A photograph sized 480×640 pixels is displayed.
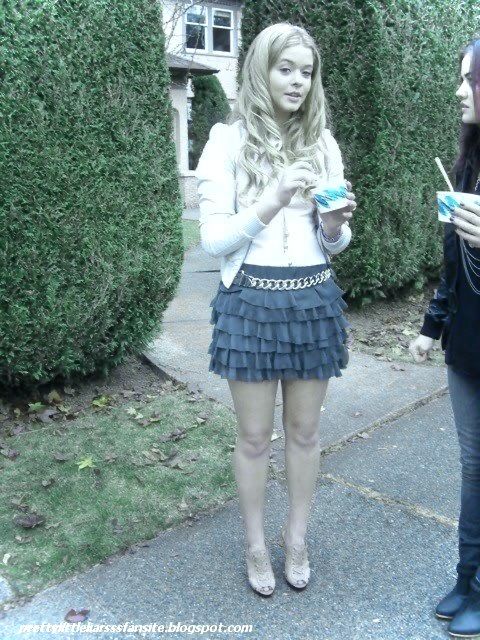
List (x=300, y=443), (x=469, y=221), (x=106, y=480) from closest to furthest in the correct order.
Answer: (x=469, y=221) → (x=300, y=443) → (x=106, y=480)

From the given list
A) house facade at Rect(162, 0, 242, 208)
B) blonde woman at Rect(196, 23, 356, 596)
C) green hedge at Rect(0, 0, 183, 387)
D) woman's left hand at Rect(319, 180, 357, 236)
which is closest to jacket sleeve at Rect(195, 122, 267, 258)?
blonde woman at Rect(196, 23, 356, 596)

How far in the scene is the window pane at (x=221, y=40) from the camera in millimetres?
21141

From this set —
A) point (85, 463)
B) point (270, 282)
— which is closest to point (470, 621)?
point (270, 282)

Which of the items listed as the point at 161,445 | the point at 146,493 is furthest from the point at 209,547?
the point at 161,445

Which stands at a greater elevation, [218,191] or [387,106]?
[387,106]

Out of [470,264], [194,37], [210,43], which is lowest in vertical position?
[470,264]

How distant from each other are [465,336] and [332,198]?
0.63m

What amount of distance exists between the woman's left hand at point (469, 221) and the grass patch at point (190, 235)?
303 inches

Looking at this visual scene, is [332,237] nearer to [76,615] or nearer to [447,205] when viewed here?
[447,205]

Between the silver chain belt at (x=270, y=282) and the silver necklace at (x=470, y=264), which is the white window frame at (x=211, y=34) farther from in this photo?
the silver necklace at (x=470, y=264)

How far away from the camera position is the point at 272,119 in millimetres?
2369

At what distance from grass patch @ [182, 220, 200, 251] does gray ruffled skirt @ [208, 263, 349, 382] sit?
7204 mm

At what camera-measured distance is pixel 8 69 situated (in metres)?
3.46

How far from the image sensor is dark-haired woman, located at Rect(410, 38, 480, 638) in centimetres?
207
